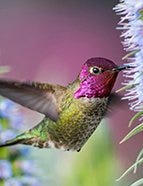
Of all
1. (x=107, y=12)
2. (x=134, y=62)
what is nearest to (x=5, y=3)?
(x=107, y=12)

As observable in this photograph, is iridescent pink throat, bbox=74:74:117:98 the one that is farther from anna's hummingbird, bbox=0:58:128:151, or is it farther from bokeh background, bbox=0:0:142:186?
bokeh background, bbox=0:0:142:186

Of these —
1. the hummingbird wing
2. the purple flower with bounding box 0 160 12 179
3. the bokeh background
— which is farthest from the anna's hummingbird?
the bokeh background

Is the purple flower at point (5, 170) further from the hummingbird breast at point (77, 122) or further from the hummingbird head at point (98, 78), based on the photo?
the hummingbird head at point (98, 78)

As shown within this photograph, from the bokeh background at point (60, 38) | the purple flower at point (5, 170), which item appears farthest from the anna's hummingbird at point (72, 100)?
the bokeh background at point (60, 38)

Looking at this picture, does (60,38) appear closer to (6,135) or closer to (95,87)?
(6,135)

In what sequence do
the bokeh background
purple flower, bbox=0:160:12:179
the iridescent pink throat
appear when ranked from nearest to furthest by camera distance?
the iridescent pink throat < purple flower, bbox=0:160:12:179 < the bokeh background

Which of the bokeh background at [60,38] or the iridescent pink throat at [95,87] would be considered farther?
the bokeh background at [60,38]

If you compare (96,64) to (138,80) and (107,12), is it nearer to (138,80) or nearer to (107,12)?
(138,80)
